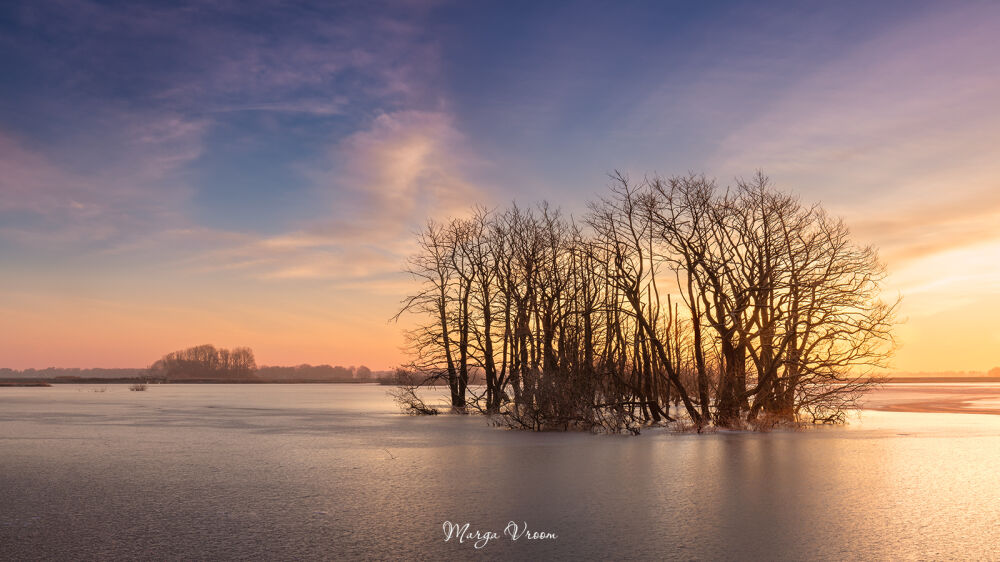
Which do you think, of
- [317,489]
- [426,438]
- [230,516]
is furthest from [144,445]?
[230,516]

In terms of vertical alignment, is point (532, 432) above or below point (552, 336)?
below

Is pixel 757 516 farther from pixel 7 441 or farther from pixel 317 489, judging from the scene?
pixel 7 441

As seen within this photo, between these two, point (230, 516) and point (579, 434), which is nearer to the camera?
point (230, 516)

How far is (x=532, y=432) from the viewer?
2564 centimetres

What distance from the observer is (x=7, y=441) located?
2002cm

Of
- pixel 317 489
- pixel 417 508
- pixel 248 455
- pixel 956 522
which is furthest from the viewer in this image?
pixel 248 455

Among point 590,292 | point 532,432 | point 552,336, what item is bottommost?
point 532,432

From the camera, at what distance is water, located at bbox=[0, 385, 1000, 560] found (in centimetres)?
803

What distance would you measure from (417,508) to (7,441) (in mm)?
15857

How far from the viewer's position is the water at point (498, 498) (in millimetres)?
8031

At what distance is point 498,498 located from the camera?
1115 centimetres

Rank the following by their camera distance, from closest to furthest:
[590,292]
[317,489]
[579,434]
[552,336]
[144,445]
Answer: [317,489] → [144,445] → [579,434] → [552,336] → [590,292]

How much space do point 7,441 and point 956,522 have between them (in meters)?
22.2

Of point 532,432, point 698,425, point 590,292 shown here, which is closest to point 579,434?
point 532,432
